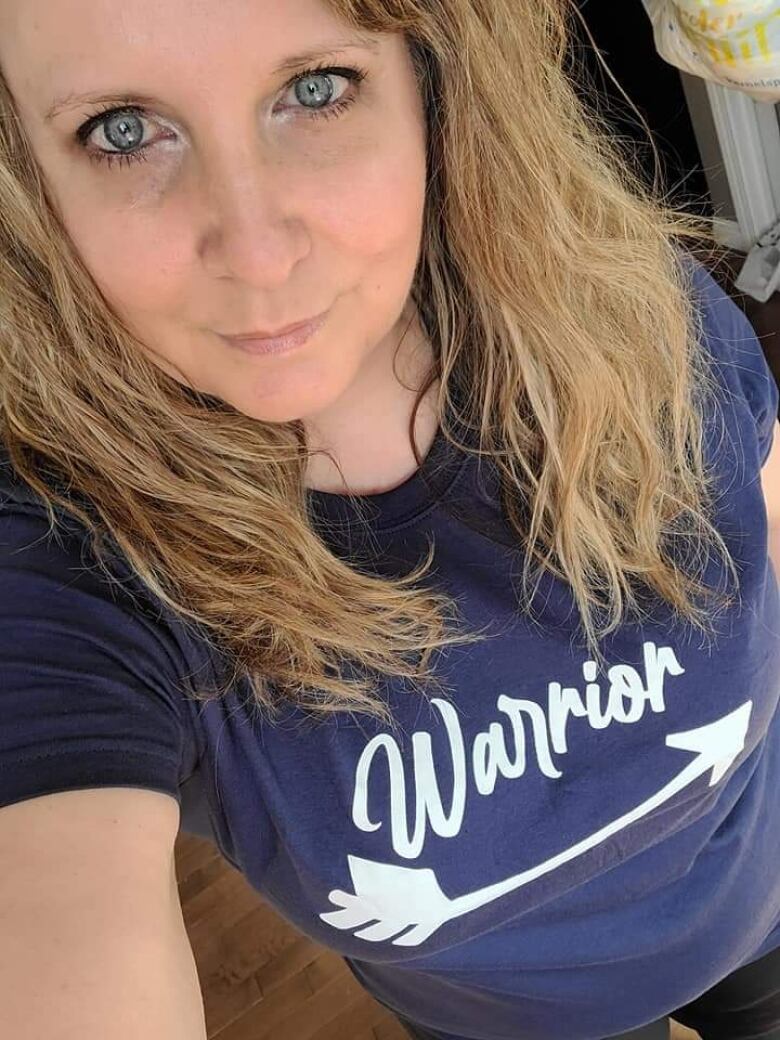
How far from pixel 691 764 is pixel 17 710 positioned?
51 centimetres

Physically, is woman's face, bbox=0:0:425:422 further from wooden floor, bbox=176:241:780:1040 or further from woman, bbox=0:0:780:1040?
wooden floor, bbox=176:241:780:1040

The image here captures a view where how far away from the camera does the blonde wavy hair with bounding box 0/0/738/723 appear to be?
0.77 m

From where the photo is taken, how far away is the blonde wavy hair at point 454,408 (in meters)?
0.77

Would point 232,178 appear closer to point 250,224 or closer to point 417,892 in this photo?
point 250,224

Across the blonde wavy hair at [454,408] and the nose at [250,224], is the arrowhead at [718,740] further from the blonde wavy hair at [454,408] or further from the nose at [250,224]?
the nose at [250,224]

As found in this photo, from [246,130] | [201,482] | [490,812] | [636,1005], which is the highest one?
[246,130]

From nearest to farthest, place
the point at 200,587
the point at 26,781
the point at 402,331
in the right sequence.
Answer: the point at 26,781, the point at 200,587, the point at 402,331

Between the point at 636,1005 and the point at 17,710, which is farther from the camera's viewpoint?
the point at 636,1005

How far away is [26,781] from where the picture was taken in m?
0.63

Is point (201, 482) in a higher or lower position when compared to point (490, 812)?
higher

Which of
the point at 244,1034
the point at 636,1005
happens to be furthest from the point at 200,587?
the point at 244,1034

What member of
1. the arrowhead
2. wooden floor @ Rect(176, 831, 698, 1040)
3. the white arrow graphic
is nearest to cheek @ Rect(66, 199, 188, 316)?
the white arrow graphic

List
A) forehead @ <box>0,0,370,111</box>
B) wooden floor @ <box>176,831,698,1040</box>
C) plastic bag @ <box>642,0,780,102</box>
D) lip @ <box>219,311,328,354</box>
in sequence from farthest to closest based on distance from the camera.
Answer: wooden floor @ <box>176,831,698,1040</box> → plastic bag @ <box>642,0,780,102</box> → lip @ <box>219,311,328,354</box> → forehead @ <box>0,0,370,111</box>

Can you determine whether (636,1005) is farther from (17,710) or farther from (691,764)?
(17,710)
